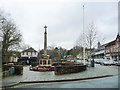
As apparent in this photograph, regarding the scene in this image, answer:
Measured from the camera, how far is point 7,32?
52.8 meters

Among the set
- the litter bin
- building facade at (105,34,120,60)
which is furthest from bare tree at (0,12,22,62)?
building facade at (105,34,120,60)

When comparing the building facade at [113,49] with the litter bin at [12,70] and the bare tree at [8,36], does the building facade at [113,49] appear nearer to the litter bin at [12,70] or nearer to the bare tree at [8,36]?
the bare tree at [8,36]

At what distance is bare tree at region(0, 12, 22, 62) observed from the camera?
50.7 meters

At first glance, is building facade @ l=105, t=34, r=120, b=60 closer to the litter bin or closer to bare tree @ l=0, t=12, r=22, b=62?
bare tree @ l=0, t=12, r=22, b=62

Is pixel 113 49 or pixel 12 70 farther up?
pixel 113 49

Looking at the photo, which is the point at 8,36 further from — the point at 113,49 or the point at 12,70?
the point at 113,49

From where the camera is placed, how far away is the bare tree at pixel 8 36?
5072 cm

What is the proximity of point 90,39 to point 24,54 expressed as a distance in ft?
229

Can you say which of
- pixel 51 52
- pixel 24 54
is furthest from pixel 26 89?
pixel 24 54

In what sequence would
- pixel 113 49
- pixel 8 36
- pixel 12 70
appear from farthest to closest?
pixel 113 49
pixel 8 36
pixel 12 70

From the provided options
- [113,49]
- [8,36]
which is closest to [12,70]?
[8,36]

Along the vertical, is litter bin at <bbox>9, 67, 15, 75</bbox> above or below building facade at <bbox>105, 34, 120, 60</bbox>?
below

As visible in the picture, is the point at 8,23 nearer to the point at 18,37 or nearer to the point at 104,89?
the point at 18,37

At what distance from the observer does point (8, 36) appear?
52969mm
